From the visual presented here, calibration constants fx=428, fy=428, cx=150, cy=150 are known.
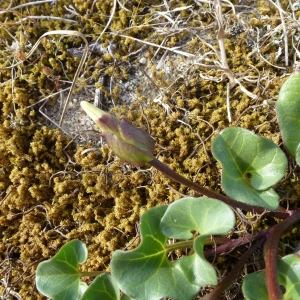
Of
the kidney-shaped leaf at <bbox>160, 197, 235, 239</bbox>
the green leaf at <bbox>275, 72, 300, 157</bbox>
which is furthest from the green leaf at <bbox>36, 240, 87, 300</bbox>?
the green leaf at <bbox>275, 72, 300, 157</bbox>

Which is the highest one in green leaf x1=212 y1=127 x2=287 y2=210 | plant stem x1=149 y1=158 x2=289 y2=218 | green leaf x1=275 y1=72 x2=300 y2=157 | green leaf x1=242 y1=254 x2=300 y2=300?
green leaf x1=275 y1=72 x2=300 y2=157

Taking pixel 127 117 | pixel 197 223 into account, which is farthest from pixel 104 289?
pixel 127 117

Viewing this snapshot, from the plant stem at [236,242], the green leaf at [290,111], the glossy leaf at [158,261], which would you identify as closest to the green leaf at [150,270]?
the glossy leaf at [158,261]

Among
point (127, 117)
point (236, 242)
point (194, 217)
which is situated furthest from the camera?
point (127, 117)

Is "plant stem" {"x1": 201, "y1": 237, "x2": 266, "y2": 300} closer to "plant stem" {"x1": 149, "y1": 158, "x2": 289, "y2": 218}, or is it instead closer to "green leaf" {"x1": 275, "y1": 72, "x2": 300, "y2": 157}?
"plant stem" {"x1": 149, "y1": 158, "x2": 289, "y2": 218}

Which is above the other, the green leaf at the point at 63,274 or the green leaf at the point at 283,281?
the green leaf at the point at 283,281

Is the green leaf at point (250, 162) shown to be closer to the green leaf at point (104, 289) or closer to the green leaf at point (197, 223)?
the green leaf at point (197, 223)

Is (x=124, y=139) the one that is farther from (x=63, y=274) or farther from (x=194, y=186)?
(x=63, y=274)
